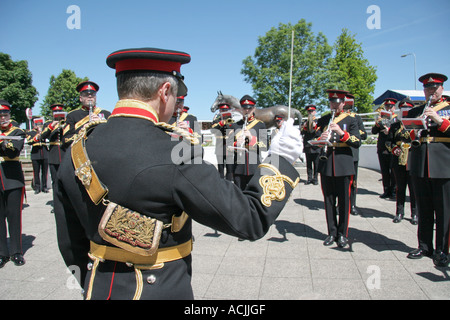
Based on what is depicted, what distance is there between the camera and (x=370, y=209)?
302 inches

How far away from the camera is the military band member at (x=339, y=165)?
5207 millimetres

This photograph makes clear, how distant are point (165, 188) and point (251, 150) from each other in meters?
4.95

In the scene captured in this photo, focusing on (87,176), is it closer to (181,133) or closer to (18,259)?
(181,133)

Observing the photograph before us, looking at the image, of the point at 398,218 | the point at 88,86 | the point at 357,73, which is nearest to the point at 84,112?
the point at 88,86

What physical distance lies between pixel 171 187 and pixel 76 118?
595 cm

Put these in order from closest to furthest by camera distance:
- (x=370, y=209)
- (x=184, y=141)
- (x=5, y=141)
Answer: (x=184, y=141), (x=5, y=141), (x=370, y=209)

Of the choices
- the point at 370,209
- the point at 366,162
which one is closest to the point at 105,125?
the point at 370,209

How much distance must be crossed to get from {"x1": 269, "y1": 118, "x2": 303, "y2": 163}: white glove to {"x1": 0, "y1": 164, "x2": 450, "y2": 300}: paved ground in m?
2.47

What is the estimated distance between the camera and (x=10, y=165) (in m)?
4.84

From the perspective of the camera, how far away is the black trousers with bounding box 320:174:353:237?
5.22 m

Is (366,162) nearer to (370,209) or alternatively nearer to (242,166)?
(370,209)

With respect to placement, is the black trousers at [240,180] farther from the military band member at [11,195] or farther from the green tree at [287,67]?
the green tree at [287,67]

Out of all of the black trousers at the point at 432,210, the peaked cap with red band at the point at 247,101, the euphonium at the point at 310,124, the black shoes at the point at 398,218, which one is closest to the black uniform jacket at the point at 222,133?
the peaked cap with red band at the point at 247,101
